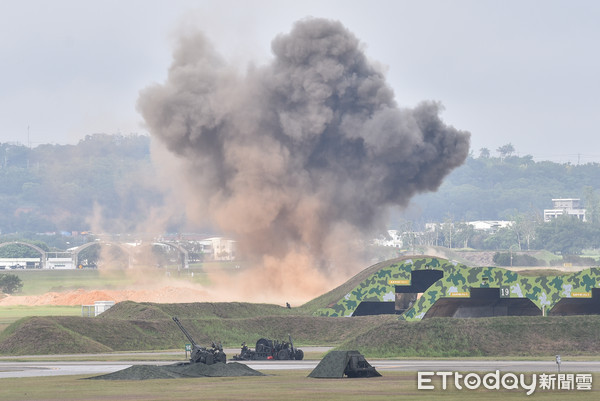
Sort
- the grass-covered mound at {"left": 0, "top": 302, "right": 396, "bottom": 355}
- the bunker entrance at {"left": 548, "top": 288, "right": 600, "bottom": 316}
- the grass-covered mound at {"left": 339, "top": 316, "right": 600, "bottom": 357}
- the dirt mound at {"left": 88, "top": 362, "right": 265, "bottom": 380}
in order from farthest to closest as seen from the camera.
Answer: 1. the bunker entrance at {"left": 548, "top": 288, "right": 600, "bottom": 316}
2. the grass-covered mound at {"left": 0, "top": 302, "right": 396, "bottom": 355}
3. the grass-covered mound at {"left": 339, "top": 316, "right": 600, "bottom": 357}
4. the dirt mound at {"left": 88, "top": 362, "right": 265, "bottom": 380}

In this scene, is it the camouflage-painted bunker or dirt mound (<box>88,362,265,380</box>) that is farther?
the camouflage-painted bunker

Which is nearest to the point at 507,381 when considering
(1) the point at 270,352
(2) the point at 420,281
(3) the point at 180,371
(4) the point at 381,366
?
(4) the point at 381,366

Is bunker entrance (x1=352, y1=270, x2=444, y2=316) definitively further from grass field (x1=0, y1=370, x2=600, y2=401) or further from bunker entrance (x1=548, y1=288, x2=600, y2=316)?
grass field (x1=0, y1=370, x2=600, y2=401)

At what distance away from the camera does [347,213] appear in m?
158

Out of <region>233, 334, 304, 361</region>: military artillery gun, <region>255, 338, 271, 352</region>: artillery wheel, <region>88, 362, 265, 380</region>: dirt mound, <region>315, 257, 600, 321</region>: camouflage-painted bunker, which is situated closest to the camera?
<region>88, 362, 265, 380</region>: dirt mound

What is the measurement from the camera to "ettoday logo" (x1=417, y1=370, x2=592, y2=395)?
62250mm

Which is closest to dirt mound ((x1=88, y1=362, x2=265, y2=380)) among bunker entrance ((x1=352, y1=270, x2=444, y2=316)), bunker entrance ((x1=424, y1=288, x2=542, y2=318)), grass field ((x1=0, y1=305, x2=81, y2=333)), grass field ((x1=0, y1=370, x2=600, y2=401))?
grass field ((x1=0, y1=370, x2=600, y2=401))

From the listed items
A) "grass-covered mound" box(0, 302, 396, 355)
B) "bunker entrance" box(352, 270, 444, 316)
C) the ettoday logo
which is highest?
"bunker entrance" box(352, 270, 444, 316)

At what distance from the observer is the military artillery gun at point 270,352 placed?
303 ft

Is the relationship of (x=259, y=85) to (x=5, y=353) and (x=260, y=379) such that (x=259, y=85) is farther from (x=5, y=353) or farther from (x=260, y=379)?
(x=260, y=379)

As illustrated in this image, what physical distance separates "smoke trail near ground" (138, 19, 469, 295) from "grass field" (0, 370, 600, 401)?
266 feet

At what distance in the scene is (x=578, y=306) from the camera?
115 m

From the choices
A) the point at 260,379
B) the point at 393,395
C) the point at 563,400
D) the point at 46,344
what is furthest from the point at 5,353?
the point at 563,400

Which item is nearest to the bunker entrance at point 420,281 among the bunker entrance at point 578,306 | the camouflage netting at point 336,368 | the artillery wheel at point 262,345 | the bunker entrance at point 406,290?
the bunker entrance at point 406,290
